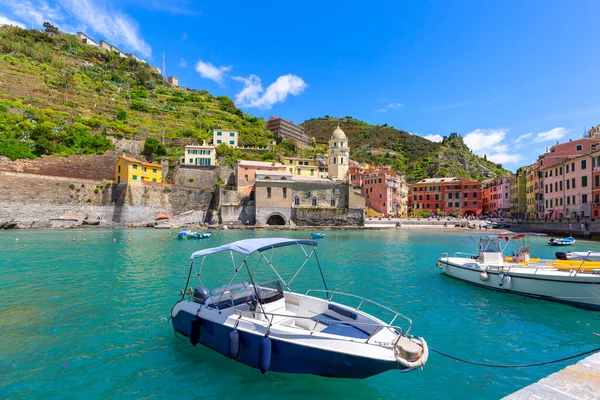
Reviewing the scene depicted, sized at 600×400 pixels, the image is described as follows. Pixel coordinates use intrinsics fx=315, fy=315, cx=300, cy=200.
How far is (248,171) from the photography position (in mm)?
57250

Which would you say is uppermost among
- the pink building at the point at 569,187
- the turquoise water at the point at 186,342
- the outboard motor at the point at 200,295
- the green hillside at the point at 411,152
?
the green hillside at the point at 411,152

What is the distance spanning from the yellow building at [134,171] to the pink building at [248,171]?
535 inches

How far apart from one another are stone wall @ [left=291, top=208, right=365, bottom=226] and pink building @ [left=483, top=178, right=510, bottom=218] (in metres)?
36.0

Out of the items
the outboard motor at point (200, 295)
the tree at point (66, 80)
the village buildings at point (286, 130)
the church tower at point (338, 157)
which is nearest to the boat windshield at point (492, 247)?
the outboard motor at point (200, 295)

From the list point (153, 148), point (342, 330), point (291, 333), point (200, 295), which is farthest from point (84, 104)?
point (342, 330)

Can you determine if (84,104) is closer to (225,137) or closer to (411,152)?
(225,137)

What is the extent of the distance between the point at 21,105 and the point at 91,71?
130 ft

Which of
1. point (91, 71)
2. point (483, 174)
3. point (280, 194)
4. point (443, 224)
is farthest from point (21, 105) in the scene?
point (483, 174)

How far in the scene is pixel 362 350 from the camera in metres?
5.73

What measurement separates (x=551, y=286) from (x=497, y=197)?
69.6m

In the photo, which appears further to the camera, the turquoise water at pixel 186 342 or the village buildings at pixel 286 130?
the village buildings at pixel 286 130

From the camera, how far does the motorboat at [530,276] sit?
11398mm

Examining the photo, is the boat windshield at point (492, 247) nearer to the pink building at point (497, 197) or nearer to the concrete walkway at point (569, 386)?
the concrete walkway at point (569, 386)

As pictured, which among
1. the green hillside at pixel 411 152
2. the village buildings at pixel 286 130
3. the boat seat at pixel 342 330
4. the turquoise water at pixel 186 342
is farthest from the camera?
the green hillside at pixel 411 152
